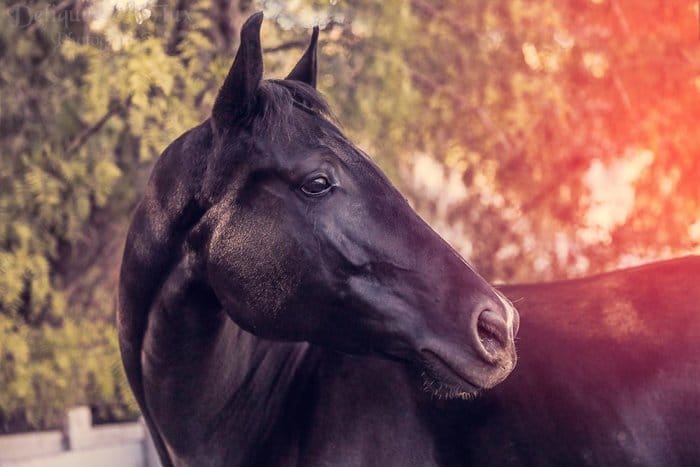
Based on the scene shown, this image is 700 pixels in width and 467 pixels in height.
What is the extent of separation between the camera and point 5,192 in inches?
245

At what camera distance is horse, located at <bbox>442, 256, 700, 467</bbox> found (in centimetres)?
248

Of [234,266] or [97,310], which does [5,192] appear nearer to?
[97,310]

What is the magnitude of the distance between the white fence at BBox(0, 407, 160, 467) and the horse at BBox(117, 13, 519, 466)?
4.02 m

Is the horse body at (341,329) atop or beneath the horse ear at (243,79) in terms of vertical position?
beneath

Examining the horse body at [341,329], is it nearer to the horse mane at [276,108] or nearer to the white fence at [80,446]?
the horse mane at [276,108]

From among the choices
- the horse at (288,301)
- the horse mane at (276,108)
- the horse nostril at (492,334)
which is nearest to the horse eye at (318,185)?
the horse at (288,301)

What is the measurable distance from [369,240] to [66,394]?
18.3ft

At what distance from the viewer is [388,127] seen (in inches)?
297

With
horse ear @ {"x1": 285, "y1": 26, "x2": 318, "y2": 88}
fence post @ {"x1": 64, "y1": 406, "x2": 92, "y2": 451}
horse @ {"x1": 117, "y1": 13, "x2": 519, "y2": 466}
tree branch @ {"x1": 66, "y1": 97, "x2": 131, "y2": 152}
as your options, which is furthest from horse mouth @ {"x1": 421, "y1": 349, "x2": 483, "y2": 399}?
fence post @ {"x1": 64, "y1": 406, "x2": 92, "y2": 451}

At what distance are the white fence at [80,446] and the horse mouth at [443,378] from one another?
4.72 m

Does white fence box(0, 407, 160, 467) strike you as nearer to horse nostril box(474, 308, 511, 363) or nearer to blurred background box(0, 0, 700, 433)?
blurred background box(0, 0, 700, 433)

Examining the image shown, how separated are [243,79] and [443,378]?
91 centimetres

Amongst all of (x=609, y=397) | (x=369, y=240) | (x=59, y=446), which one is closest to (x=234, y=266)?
(x=369, y=240)

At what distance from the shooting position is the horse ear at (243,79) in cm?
228
